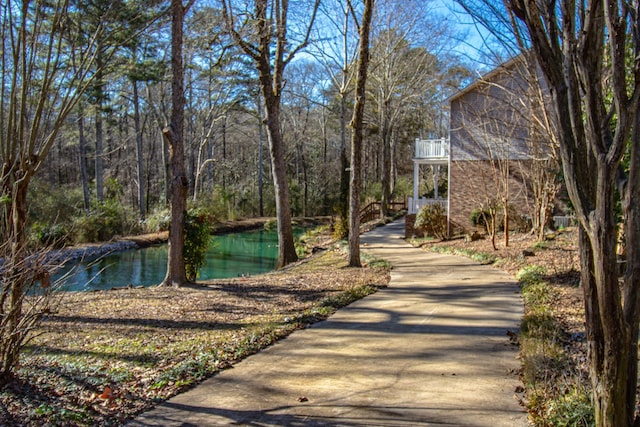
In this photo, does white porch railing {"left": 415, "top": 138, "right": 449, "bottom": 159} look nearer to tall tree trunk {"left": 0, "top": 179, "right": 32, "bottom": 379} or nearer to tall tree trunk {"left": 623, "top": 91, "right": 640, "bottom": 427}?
tall tree trunk {"left": 0, "top": 179, "right": 32, "bottom": 379}

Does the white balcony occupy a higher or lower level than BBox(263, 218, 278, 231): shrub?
higher

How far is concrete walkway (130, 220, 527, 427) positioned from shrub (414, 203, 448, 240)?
12.8 metres

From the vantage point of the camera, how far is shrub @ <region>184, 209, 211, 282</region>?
13.7m

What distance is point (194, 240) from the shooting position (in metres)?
13.8

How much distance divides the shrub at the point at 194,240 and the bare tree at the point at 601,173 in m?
11.1

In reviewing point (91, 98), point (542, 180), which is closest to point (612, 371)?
point (542, 180)

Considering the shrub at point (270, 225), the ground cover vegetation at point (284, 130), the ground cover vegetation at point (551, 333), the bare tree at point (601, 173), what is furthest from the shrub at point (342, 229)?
the bare tree at point (601, 173)

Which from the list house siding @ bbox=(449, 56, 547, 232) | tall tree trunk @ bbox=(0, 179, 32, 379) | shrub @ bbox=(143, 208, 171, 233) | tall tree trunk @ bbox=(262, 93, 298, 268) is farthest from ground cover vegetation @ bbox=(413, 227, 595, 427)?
shrub @ bbox=(143, 208, 171, 233)

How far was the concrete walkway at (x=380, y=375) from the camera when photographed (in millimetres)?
4660

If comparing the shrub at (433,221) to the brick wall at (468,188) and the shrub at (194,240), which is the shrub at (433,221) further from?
the shrub at (194,240)

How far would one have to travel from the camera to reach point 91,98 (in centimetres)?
3064

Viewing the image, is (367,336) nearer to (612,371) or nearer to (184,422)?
(184,422)

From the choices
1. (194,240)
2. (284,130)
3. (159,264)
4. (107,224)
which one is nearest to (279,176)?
(194,240)

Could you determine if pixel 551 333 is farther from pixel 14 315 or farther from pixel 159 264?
pixel 159 264
